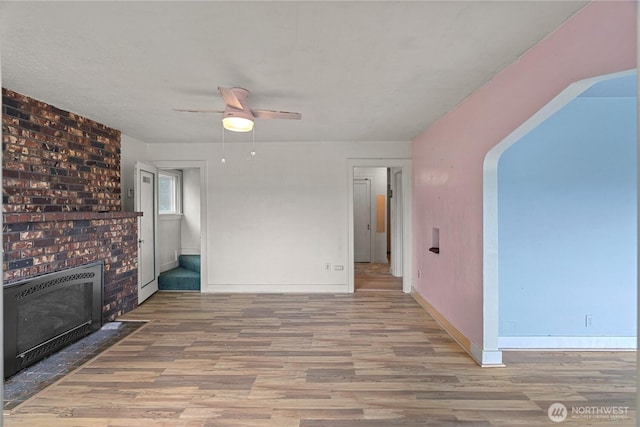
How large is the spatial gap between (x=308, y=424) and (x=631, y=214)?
11.2ft

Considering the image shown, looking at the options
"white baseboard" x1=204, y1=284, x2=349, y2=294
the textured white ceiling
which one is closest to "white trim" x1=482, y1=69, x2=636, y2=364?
the textured white ceiling

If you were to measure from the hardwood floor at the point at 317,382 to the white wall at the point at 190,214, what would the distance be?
2986 mm

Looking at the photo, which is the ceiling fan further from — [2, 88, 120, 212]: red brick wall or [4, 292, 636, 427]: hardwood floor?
[4, 292, 636, 427]: hardwood floor

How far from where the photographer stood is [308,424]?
7.51 ft

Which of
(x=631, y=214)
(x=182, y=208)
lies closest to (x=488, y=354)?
(x=631, y=214)

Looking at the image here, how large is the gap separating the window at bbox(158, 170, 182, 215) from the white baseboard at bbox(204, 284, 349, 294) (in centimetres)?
200

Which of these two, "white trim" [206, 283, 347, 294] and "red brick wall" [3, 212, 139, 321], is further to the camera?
"white trim" [206, 283, 347, 294]

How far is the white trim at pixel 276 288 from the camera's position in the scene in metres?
5.48

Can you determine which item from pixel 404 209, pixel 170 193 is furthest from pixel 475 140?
pixel 170 193

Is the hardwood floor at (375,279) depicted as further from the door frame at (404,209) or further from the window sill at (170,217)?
the window sill at (170,217)

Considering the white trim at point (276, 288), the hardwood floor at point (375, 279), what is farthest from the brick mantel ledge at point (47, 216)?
the hardwood floor at point (375, 279)

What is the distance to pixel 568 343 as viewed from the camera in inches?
131

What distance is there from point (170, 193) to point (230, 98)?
180 inches

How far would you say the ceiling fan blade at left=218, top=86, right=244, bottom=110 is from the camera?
2617 millimetres
